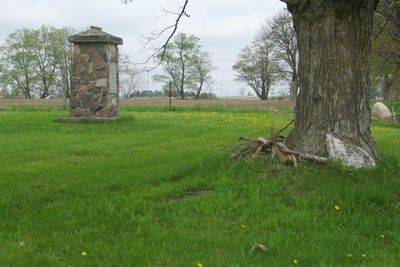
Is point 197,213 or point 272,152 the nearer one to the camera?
point 197,213

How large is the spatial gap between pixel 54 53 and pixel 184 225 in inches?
2164

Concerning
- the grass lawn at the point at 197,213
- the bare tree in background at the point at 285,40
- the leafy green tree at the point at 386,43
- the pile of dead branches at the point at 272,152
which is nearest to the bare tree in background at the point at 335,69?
the pile of dead branches at the point at 272,152

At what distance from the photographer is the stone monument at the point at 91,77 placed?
1493cm

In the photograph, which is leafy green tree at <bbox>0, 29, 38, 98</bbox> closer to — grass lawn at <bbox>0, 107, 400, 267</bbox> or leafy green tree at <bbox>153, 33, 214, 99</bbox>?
leafy green tree at <bbox>153, 33, 214, 99</bbox>

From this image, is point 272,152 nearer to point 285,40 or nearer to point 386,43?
point 386,43

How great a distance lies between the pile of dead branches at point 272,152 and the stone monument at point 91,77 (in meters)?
8.88

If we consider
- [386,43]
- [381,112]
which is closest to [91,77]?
[381,112]

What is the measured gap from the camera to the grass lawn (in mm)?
3824

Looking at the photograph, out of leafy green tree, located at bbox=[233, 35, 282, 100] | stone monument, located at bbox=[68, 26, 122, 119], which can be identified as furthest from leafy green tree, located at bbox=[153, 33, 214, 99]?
stone monument, located at bbox=[68, 26, 122, 119]

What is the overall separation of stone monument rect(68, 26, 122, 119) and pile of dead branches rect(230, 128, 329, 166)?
8876mm

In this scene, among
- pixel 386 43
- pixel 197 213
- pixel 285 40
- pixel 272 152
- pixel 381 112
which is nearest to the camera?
pixel 197 213

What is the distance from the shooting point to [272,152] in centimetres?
627

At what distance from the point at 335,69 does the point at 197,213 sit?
292 cm

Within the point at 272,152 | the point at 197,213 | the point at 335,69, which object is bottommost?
the point at 197,213
